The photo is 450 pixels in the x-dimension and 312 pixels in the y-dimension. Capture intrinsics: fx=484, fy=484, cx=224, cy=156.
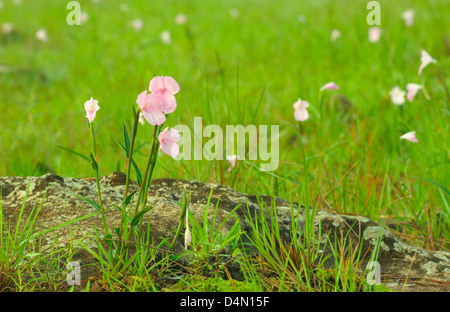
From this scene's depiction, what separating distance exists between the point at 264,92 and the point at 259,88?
0.32m

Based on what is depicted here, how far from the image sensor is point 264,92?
3.81 metres

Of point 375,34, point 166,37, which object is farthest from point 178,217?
point 166,37

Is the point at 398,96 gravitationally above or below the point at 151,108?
above

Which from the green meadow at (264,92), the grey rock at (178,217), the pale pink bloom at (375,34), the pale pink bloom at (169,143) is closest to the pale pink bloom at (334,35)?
the green meadow at (264,92)

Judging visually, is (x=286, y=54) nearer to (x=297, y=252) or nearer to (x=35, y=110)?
(x=35, y=110)

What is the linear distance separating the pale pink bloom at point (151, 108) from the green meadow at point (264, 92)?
1.01 ft

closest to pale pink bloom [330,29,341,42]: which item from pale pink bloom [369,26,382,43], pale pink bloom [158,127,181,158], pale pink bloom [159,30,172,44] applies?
pale pink bloom [369,26,382,43]

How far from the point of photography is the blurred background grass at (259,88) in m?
2.27

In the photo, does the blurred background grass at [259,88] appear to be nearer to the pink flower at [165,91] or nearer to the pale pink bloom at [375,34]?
the pale pink bloom at [375,34]

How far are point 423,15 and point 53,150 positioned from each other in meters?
4.58

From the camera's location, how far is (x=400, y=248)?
67.0 inches

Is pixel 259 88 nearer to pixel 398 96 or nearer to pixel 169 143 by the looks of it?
pixel 398 96

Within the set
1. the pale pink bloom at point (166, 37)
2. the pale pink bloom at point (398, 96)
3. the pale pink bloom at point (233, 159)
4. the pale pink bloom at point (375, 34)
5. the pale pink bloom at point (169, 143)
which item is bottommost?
the pale pink bloom at point (169, 143)

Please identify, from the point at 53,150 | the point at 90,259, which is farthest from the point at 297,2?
the point at 90,259
